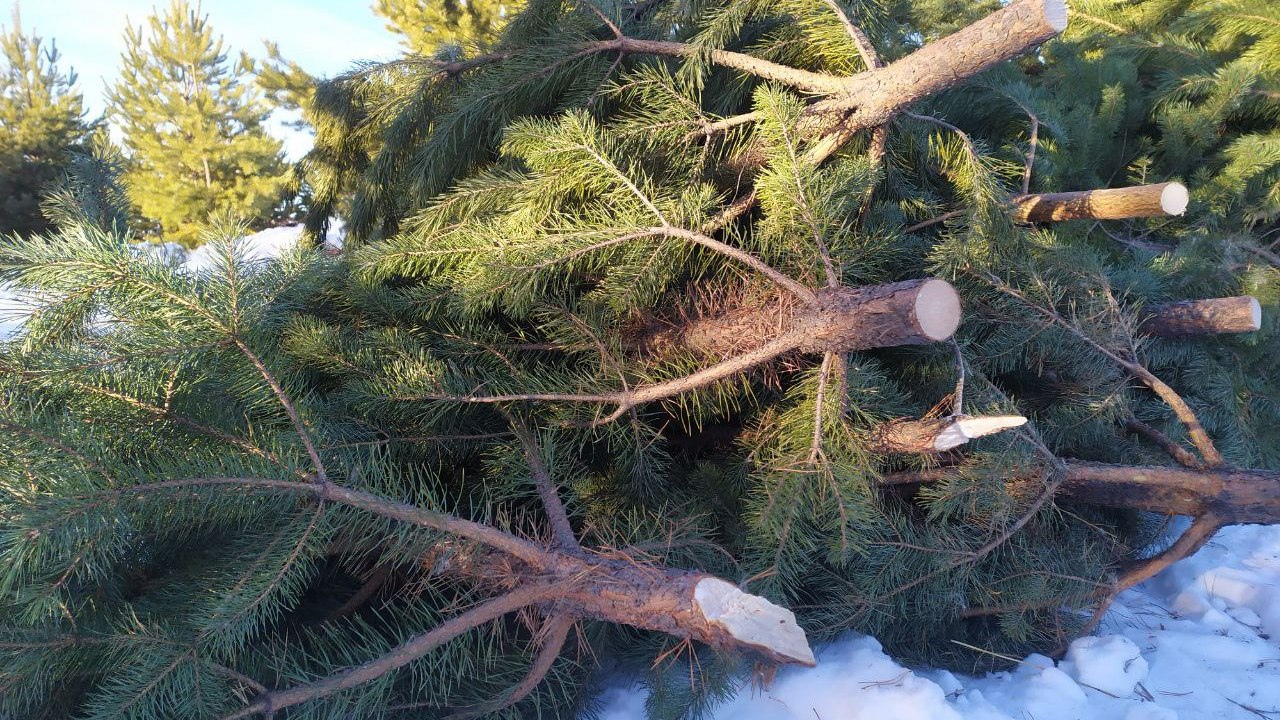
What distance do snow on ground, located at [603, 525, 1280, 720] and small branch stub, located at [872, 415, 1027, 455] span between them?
1.63 feet

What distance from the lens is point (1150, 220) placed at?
285 centimetres

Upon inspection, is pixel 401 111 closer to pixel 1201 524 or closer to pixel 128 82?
pixel 1201 524

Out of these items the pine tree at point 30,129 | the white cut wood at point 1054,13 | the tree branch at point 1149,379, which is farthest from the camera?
the pine tree at point 30,129

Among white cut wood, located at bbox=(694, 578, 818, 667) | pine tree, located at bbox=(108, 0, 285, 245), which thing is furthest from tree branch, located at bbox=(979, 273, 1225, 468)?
pine tree, located at bbox=(108, 0, 285, 245)

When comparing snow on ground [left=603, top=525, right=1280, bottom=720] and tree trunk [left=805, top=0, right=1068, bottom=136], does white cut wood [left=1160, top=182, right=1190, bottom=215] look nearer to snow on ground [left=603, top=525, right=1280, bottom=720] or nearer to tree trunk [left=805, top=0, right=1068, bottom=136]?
tree trunk [left=805, top=0, right=1068, bottom=136]

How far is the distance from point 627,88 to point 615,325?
692mm

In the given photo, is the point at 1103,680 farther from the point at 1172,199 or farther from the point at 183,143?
the point at 183,143

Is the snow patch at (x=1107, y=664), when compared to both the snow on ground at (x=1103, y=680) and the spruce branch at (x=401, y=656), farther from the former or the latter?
the spruce branch at (x=401, y=656)

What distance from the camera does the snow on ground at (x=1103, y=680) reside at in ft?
5.00

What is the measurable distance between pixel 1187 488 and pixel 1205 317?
56cm

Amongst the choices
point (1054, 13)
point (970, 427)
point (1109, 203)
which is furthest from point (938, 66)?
point (1109, 203)

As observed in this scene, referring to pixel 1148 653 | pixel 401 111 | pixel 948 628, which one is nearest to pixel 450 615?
pixel 948 628

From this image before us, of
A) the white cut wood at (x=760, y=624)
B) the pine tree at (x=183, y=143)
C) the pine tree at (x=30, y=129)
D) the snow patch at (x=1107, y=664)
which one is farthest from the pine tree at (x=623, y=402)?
the pine tree at (x=183, y=143)

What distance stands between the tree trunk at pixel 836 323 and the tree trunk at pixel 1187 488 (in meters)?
0.56
